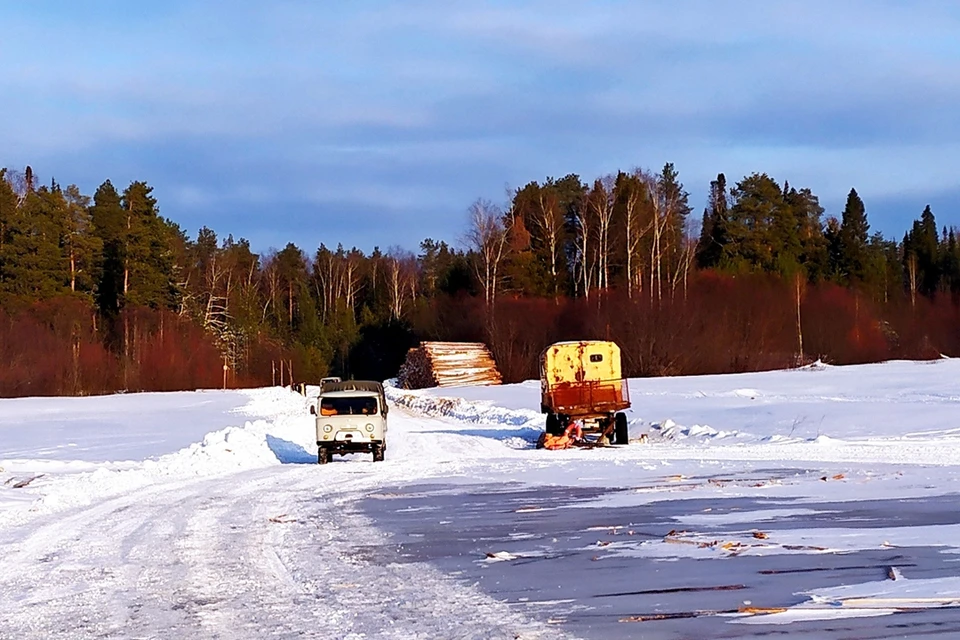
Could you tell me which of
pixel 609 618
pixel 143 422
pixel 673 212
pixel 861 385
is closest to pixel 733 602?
pixel 609 618

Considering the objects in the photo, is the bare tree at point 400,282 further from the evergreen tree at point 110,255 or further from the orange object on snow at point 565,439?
the orange object on snow at point 565,439

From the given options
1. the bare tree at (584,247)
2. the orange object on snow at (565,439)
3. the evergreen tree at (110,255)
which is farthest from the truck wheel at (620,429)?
the evergreen tree at (110,255)

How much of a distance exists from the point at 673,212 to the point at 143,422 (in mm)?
59282

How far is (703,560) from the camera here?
35.6 ft

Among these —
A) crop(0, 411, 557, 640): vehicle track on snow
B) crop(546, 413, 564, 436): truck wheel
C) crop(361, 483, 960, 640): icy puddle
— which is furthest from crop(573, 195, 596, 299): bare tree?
crop(0, 411, 557, 640): vehicle track on snow

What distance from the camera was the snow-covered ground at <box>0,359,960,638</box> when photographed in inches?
336

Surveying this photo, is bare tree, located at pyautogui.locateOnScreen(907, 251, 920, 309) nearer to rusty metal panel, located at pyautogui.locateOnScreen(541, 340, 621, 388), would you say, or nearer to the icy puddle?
rusty metal panel, located at pyautogui.locateOnScreen(541, 340, 621, 388)

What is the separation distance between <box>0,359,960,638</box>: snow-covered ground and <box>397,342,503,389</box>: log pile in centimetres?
4115

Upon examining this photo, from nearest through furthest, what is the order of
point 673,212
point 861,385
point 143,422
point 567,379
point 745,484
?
point 745,484, point 567,379, point 143,422, point 861,385, point 673,212

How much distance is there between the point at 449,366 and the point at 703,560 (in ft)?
206

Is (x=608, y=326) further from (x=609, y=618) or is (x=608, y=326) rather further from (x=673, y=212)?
(x=609, y=618)

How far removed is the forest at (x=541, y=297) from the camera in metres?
77.6

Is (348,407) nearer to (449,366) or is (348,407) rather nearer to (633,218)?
(449,366)

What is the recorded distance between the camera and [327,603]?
9.20 m
